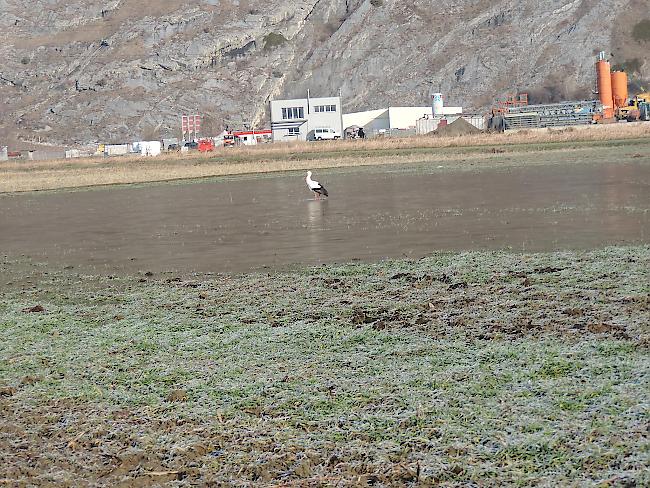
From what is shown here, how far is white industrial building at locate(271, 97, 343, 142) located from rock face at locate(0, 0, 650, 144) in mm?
23081

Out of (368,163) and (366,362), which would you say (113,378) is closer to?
(366,362)

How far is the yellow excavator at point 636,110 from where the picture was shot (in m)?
104

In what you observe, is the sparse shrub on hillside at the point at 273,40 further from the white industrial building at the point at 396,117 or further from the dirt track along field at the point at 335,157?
the dirt track along field at the point at 335,157

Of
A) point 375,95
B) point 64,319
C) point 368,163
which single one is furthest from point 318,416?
point 375,95

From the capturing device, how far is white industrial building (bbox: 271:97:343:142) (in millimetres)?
133625

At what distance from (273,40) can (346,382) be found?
183 m

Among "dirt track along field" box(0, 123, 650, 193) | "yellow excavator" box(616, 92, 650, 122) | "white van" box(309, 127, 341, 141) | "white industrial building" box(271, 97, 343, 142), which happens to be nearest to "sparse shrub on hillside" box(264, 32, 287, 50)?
"white industrial building" box(271, 97, 343, 142)

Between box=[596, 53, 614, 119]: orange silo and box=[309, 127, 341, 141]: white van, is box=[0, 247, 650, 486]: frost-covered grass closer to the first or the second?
box=[596, 53, 614, 119]: orange silo

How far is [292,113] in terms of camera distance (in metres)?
136

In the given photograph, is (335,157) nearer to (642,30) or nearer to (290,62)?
(642,30)

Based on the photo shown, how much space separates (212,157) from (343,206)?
50.1 m

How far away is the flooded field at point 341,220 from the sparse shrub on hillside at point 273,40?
486 ft

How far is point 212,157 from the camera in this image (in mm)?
78250

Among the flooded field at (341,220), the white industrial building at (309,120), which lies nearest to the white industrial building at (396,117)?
the white industrial building at (309,120)
